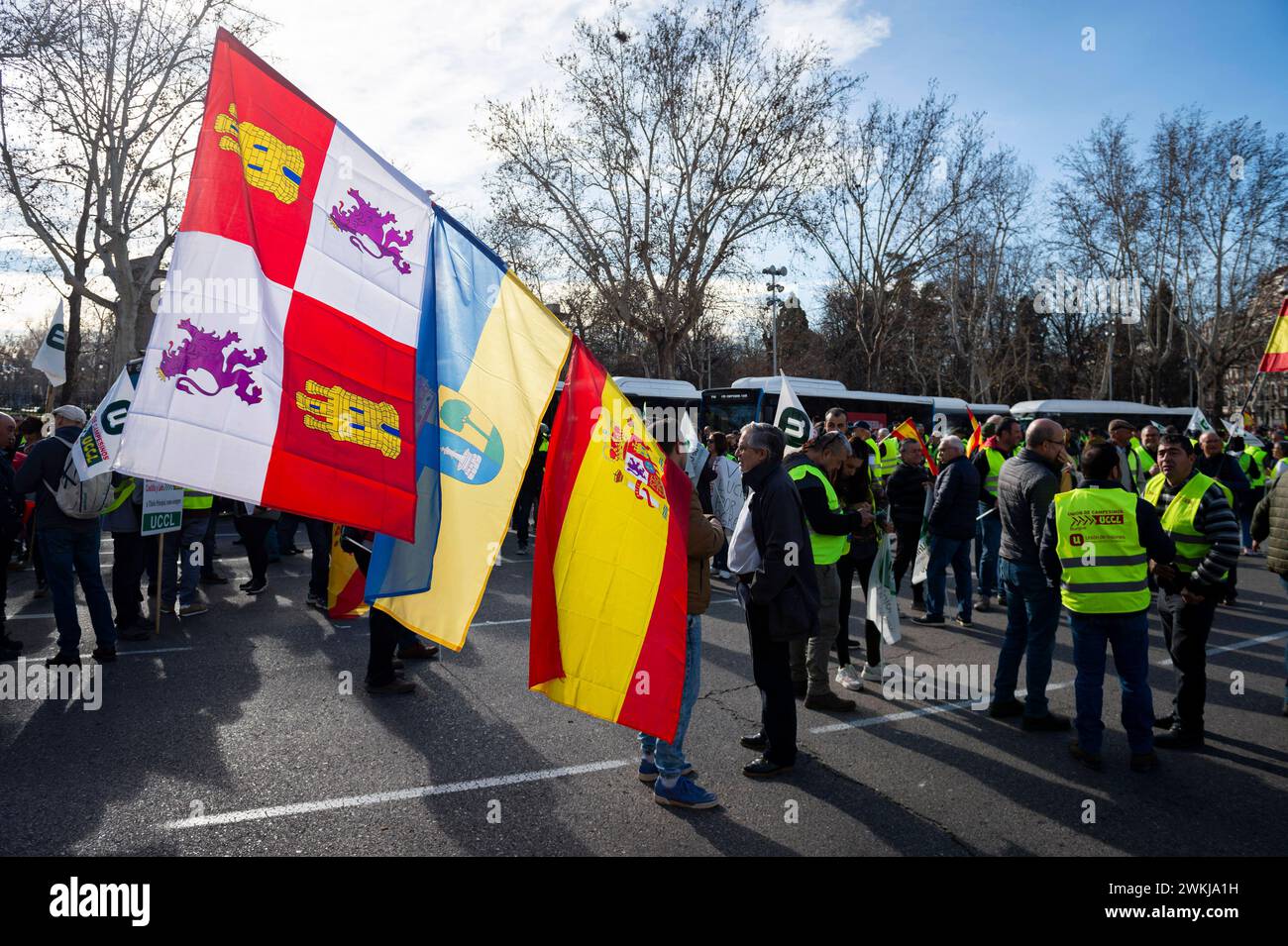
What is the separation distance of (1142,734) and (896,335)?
106ft

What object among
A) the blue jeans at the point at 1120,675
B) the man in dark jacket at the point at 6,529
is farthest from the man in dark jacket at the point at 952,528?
the man in dark jacket at the point at 6,529

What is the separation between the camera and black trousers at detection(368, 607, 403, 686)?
5.36 metres

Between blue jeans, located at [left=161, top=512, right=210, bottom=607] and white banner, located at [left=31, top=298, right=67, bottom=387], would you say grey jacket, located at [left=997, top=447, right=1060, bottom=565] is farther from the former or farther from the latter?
white banner, located at [left=31, top=298, right=67, bottom=387]

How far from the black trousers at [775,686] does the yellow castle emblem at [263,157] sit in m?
2.90

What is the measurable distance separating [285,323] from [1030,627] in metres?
4.60

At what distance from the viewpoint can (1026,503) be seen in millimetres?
4910

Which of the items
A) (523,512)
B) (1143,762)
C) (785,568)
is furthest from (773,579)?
(523,512)

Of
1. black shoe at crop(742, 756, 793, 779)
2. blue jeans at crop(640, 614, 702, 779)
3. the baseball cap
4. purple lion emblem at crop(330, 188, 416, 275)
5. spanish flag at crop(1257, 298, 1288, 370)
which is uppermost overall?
spanish flag at crop(1257, 298, 1288, 370)

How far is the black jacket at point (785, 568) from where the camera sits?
4.05 meters

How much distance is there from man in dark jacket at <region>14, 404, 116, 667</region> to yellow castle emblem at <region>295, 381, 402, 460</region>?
4617 millimetres

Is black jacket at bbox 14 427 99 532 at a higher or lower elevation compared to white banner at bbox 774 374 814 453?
lower

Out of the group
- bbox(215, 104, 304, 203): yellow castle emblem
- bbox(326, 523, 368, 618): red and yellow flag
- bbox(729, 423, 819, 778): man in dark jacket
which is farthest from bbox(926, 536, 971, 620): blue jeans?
bbox(215, 104, 304, 203): yellow castle emblem
